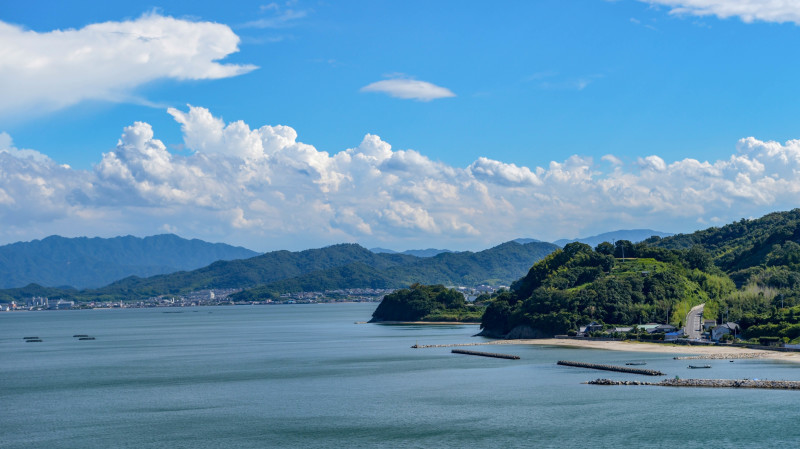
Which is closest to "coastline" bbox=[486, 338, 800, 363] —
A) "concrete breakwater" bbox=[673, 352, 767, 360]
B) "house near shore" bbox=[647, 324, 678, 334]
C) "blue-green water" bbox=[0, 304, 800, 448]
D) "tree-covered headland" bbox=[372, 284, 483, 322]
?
"concrete breakwater" bbox=[673, 352, 767, 360]

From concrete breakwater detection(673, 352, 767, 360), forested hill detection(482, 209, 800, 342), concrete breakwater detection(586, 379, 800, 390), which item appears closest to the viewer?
concrete breakwater detection(586, 379, 800, 390)

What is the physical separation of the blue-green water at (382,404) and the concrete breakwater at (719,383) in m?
1.42

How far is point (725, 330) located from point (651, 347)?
33.0 feet

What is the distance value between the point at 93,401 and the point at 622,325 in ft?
253

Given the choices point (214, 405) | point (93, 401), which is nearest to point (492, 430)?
point (214, 405)

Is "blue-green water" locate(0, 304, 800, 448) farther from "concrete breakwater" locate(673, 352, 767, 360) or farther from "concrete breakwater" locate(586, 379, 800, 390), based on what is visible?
"concrete breakwater" locate(673, 352, 767, 360)

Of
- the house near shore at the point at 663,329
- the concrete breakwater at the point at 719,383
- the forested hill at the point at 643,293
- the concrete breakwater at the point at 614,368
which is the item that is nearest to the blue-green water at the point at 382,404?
the concrete breakwater at the point at 719,383

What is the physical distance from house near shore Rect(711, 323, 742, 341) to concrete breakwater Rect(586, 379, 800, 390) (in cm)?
3733

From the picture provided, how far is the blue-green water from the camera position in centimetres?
4544

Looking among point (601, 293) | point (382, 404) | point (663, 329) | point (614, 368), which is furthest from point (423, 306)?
point (382, 404)

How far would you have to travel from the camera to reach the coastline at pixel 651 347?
81.1 meters

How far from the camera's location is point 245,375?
77.5 m

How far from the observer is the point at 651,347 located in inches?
3696

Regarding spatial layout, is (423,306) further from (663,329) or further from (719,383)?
(719,383)
